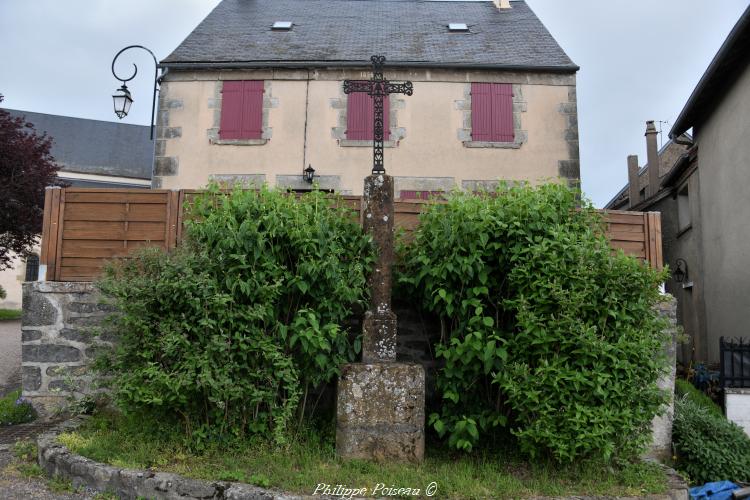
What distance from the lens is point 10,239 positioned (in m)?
13.9

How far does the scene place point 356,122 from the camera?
37.0ft

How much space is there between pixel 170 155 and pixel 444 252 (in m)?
8.30

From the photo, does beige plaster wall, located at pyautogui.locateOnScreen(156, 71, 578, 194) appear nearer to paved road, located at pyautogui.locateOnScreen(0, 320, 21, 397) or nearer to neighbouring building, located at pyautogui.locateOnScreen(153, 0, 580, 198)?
neighbouring building, located at pyautogui.locateOnScreen(153, 0, 580, 198)

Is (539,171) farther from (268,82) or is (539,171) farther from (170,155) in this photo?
(170,155)

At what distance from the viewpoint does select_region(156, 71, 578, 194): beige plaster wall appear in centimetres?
1122

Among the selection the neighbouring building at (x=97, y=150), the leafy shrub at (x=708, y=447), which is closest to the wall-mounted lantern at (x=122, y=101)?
the leafy shrub at (x=708, y=447)

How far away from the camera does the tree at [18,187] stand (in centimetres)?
1345

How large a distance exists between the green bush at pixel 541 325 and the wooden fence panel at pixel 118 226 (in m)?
1.26

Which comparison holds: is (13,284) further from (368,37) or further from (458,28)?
(458,28)

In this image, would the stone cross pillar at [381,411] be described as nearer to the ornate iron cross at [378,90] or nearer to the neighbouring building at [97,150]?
the ornate iron cross at [378,90]

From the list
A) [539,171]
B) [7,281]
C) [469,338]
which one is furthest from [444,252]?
[7,281]

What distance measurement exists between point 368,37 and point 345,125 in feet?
8.74

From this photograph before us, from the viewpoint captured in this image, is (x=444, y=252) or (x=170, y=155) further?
(x=170, y=155)

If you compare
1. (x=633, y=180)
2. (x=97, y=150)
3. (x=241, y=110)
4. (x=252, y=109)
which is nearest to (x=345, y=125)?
(x=252, y=109)
